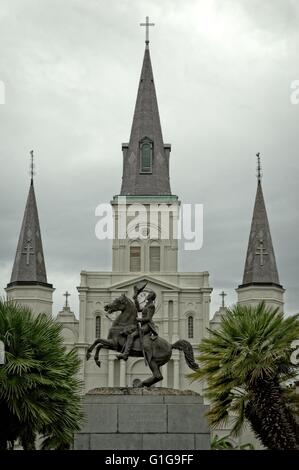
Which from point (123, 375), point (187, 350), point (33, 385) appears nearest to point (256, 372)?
point (187, 350)

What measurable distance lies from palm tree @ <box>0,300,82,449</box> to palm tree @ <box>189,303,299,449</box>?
396 cm

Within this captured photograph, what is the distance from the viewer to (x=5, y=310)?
26.7 metres

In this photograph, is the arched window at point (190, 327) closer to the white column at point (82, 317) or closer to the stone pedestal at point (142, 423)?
the white column at point (82, 317)

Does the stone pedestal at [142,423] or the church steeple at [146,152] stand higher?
the church steeple at [146,152]

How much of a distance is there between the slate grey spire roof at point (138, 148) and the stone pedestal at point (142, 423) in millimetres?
64912

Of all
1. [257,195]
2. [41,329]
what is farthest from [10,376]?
[257,195]

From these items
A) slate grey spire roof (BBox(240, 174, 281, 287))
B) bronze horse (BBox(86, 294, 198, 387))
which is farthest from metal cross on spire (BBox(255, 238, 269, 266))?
bronze horse (BBox(86, 294, 198, 387))

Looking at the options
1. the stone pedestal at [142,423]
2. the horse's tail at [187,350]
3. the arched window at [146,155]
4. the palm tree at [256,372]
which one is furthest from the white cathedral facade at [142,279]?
the stone pedestal at [142,423]

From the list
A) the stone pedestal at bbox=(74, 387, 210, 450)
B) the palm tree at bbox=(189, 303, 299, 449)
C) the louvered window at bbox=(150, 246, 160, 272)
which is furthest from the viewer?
the louvered window at bbox=(150, 246, 160, 272)

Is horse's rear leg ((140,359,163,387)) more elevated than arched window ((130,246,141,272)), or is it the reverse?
arched window ((130,246,141,272))

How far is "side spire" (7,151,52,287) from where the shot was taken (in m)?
87.5

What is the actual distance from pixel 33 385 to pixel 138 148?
6858cm

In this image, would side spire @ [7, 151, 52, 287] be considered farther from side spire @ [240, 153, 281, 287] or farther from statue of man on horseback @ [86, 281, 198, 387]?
statue of man on horseback @ [86, 281, 198, 387]

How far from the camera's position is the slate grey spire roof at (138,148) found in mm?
91438
